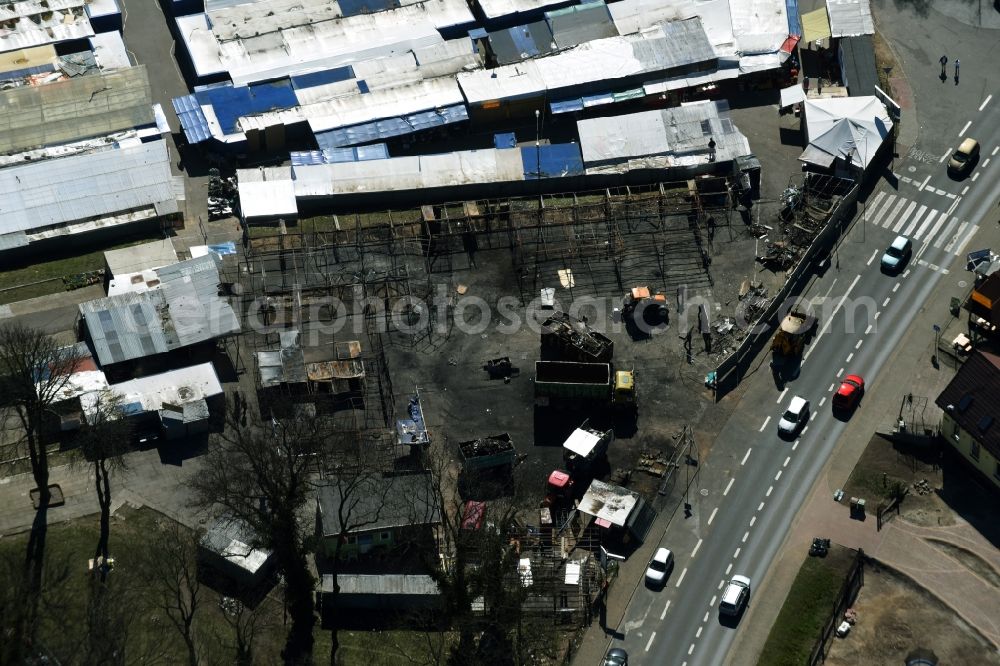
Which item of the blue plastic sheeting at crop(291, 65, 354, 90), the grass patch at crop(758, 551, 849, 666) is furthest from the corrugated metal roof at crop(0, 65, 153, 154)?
the grass patch at crop(758, 551, 849, 666)

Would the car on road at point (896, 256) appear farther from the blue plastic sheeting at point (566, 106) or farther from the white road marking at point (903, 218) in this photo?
the blue plastic sheeting at point (566, 106)

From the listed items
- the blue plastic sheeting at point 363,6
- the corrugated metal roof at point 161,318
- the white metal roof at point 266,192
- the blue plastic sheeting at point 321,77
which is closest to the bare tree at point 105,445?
the corrugated metal roof at point 161,318

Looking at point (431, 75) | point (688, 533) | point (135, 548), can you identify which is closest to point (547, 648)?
point (688, 533)

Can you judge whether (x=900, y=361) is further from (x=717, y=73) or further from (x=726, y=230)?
(x=717, y=73)

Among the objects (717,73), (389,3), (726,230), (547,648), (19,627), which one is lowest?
(547,648)

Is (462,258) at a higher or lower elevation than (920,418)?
higher

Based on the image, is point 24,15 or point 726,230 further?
point 24,15
